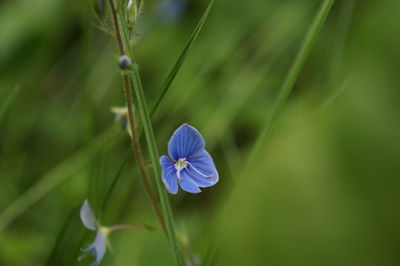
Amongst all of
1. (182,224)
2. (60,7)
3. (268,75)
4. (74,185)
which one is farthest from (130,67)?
(60,7)

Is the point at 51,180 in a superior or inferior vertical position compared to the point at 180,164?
inferior

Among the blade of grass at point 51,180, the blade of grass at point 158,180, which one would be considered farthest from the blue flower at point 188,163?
the blade of grass at point 51,180

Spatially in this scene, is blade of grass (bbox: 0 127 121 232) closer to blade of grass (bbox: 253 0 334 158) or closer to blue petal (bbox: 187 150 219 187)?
blue petal (bbox: 187 150 219 187)

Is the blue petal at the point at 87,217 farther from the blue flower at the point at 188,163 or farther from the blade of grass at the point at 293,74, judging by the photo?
the blade of grass at the point at 293,74

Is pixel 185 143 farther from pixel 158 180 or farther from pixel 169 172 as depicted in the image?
pixel 158 180

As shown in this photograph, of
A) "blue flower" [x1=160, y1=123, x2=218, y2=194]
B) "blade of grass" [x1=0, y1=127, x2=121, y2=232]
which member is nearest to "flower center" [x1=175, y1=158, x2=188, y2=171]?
"blue flower" [x1=160, y1=123, x2=218, y2=194]

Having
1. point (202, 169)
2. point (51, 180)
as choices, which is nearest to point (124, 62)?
point (202, 169)
